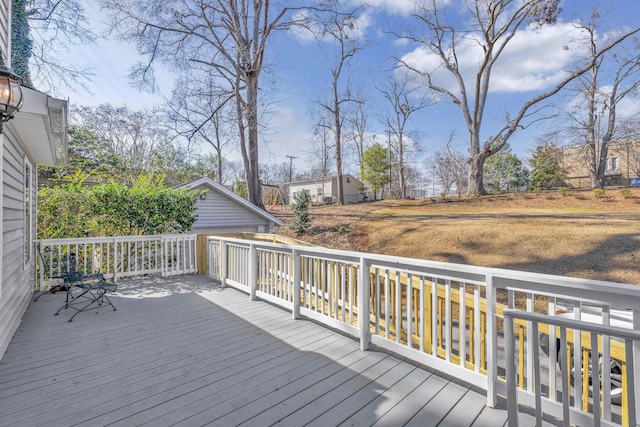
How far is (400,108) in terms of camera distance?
81.6 ft

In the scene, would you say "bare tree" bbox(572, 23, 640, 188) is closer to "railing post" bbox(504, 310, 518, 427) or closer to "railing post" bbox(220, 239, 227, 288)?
"railing post" bbox(220, 239, 227, 288)

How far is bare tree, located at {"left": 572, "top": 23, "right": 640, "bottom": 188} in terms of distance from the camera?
16984 millimetres

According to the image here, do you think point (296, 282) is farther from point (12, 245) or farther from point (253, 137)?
point (253, 137)

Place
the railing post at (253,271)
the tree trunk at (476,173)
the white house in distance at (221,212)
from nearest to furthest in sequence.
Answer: the railing post at (253,271) < the white house in distance at (221,212) < the tree trunk at (476,173)

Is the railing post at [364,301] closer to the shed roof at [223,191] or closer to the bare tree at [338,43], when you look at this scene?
the shed roof at [223,191]

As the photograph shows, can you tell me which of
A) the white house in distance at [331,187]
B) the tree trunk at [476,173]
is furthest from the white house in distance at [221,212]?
the white house in distance at [331,187]

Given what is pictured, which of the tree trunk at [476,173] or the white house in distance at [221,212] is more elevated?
the tree trunk at [476,173]

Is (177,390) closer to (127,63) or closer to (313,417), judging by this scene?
(313,417)

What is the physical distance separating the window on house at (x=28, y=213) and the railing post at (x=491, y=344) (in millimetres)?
6084

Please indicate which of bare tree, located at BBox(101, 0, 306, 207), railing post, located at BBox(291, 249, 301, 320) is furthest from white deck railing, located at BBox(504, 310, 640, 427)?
bare tree, located at BBox(101, 0, 306, 207)

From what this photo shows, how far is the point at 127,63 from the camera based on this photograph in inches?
428

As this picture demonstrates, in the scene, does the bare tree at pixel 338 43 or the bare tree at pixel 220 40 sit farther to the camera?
the bare tree at pixel 338 43

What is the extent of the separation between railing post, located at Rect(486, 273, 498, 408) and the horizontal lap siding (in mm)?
9407

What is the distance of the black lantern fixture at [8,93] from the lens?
211 centimetres
